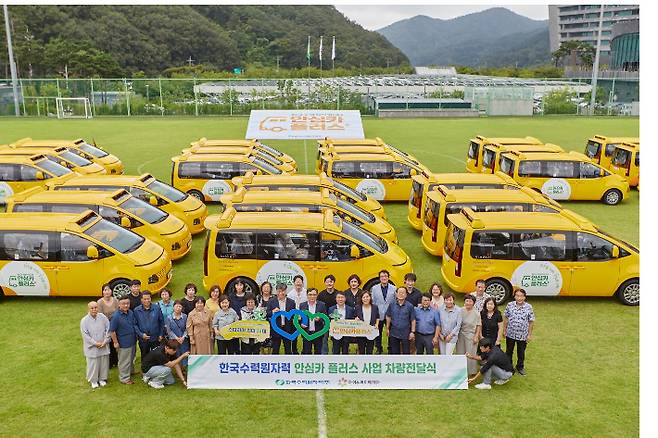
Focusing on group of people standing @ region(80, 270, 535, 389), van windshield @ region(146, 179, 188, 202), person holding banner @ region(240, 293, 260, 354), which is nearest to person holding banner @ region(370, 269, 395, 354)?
group of people standing @ region(80, 270, 535, 389)

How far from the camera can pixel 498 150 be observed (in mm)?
21500

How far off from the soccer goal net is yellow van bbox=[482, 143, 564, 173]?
36764 mm

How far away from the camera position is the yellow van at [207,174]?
19.6 meters

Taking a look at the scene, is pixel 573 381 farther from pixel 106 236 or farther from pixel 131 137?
pixel 131 137

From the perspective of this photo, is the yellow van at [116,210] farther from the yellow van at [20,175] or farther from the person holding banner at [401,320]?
the person holding banner at [401,320]

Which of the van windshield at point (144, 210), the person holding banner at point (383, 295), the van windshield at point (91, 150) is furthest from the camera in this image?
the van windshield at point (91, 150)

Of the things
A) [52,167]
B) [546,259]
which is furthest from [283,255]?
[52,167]

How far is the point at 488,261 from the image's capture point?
39.0 feet

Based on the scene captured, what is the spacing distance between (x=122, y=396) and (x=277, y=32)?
130 metres

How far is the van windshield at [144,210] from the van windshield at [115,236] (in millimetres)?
1636

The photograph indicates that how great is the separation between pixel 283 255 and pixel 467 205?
5.37 metres

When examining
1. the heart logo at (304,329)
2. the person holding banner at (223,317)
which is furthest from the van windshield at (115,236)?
the heart logo at (304,329)

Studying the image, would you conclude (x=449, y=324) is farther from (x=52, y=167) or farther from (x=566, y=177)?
(x=52, y=167)

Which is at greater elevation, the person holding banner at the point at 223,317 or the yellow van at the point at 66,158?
the yellow van at the point at 66,158
